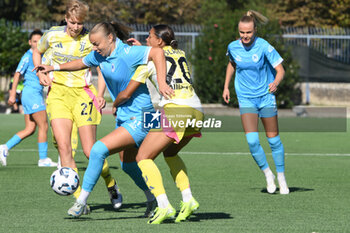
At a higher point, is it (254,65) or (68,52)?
(68,52)

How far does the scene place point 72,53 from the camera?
9.15 m

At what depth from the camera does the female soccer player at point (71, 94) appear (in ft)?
28.8

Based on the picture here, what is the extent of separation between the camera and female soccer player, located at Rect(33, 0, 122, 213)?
8766 millimetres

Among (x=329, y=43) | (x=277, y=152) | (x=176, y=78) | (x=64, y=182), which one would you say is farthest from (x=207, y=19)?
(x=176, y=78)

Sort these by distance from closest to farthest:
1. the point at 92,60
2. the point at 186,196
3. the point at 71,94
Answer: the point at 186,196 → the point at 92,60 → the point at 71,94

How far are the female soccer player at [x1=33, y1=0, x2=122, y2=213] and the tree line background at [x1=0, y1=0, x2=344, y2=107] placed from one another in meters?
18.3

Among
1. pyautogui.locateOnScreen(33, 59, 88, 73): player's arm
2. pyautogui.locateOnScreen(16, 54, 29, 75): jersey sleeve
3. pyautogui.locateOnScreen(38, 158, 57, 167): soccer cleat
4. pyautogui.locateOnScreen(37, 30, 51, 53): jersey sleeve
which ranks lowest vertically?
pyautogui.locateOnScreen(38, 158, 57, 167): soccer cleat

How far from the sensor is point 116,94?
7.90 m

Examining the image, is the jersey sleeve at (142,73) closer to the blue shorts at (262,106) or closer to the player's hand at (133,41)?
the player's hand at (133,41)

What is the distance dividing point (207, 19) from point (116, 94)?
40.5 m

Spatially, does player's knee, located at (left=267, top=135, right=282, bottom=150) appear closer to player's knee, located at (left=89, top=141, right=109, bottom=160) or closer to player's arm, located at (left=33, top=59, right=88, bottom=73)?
player's arm, located at (left=33, top=59, right=88, bottom=73)

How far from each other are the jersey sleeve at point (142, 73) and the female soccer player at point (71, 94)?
3.66 ft

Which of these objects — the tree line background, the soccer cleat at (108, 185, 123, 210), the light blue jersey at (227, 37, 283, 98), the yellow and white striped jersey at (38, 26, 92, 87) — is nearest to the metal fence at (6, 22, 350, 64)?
the tree line background

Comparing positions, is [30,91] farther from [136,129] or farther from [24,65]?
[136,129]
